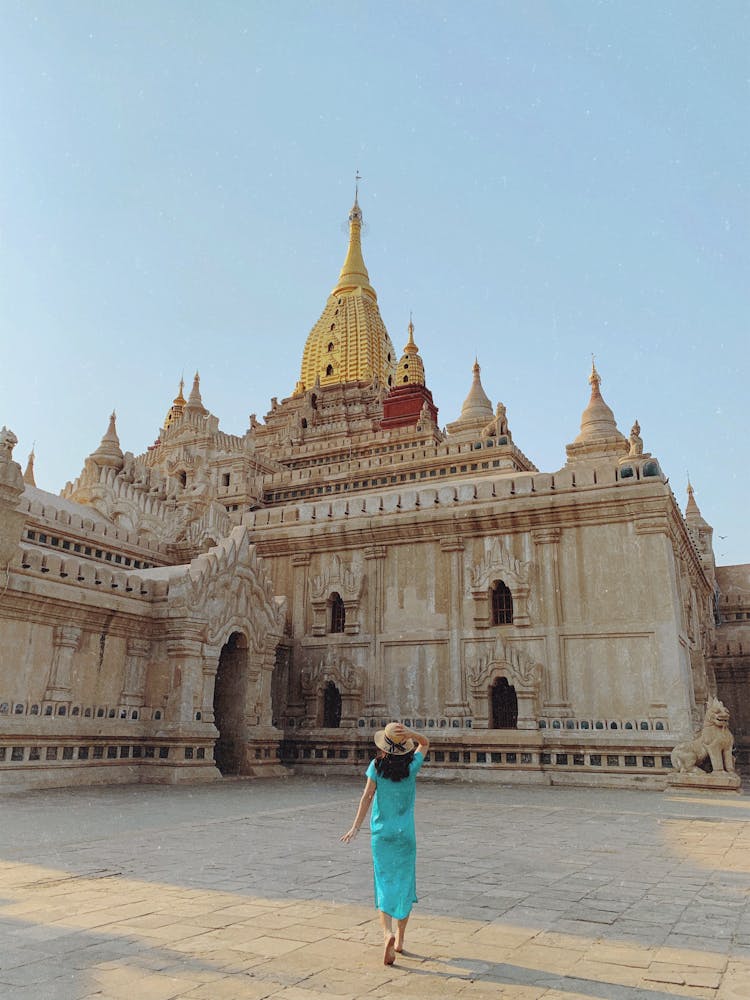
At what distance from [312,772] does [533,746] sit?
6532 millimetres

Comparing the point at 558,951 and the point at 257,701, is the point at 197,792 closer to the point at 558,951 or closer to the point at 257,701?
the point at 257,701

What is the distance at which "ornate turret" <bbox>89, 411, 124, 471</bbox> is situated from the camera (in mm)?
36969

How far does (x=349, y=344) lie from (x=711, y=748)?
43.5 m

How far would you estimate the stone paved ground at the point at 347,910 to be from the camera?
4.96 meters

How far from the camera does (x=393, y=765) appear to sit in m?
6.34

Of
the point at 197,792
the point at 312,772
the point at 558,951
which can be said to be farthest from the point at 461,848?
the point at 312,772

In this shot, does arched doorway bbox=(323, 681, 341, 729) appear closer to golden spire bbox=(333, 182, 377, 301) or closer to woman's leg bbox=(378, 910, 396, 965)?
woman's leg bbox=(378, 910, 396, 965)

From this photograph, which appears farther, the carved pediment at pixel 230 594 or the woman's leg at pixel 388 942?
the carved pediment at pixel 230 594

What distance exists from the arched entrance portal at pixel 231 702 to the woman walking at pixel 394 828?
628 inches

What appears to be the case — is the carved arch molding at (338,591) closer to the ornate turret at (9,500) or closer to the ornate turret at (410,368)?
the ornate turret at (9,500)

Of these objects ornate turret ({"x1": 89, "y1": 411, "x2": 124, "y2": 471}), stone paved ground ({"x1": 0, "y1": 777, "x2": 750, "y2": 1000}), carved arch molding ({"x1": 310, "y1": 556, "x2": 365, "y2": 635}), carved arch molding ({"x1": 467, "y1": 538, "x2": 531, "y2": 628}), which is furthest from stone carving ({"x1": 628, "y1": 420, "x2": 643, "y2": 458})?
ornate turret ({"x1": 89, "y1": 411, "x2": 124, "y2": 471})

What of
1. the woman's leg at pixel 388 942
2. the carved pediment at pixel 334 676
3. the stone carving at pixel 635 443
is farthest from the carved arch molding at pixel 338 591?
the woman's leg at pixel 388 942

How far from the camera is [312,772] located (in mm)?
23531

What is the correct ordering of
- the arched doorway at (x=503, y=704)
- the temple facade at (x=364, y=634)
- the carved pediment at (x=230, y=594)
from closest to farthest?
1. the temple facade at (x=364, y=634)
2. the carved pediment at (x=230, y=594)
3. the arched doorway at (x=503, y=704)
